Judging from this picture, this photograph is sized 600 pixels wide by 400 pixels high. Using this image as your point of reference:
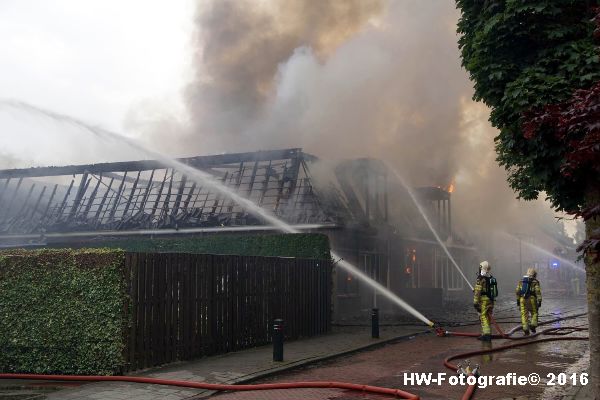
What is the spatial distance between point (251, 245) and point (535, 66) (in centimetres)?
1191

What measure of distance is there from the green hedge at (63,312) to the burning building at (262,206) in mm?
10521

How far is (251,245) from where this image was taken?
60.2 ft

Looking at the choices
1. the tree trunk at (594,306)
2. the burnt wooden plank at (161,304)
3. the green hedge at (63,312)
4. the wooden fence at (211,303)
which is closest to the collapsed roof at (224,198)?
the wooden fence at (211,303)

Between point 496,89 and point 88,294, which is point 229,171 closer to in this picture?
point 88,294

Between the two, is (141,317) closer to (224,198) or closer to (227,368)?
(227,368)

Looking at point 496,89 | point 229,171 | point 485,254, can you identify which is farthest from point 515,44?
point 485,254

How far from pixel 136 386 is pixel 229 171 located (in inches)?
624

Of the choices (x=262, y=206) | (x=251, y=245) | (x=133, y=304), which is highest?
(x=262, y=206)

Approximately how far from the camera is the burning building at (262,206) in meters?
20.9

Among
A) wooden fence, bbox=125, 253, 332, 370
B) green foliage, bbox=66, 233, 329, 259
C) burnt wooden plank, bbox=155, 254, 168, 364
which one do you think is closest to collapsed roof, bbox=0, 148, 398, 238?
green foliage, bbox=66, 233, 329, 259

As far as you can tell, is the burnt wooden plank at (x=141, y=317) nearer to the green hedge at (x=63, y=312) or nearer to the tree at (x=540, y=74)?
the green hedge at (x=63, y=312)

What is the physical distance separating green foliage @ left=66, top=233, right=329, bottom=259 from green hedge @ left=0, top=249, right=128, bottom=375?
790cm

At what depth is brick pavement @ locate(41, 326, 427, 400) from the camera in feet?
26.5

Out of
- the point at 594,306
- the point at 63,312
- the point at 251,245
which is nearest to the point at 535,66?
the point at 594,306
